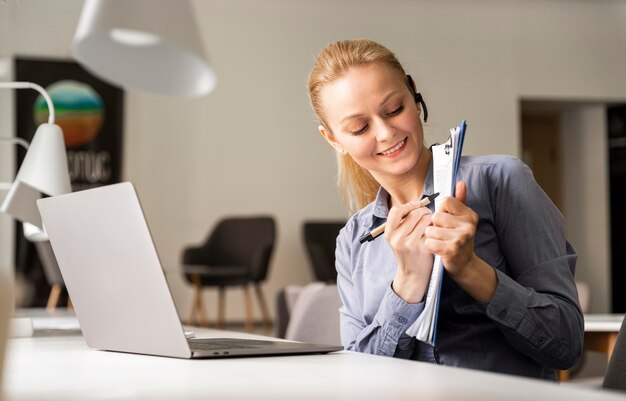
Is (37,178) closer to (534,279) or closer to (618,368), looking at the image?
(534,279)

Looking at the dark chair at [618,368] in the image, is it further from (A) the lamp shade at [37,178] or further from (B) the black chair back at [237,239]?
(B) the black chair back at [237,239]

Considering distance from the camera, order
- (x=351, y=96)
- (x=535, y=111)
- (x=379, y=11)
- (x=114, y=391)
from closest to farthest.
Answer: (x=114, y=391)
(x=351, y=96)
(x=379, y=11)
(x=535, y=111)

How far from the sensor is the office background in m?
8.70

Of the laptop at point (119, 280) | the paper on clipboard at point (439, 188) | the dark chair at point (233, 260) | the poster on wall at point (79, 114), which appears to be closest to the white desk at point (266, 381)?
the laptop at point (119, 280)

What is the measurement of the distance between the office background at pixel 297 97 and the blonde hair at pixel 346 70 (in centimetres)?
633

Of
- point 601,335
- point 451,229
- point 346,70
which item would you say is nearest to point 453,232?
point 451,229

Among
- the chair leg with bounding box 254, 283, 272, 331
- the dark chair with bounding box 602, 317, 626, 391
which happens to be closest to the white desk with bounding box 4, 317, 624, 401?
the dark chair with bounding box 602, 317, 626, 391

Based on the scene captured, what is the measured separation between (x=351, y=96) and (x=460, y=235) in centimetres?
44

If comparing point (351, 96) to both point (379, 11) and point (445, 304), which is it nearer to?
point (445, 304)

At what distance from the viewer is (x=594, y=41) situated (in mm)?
9656

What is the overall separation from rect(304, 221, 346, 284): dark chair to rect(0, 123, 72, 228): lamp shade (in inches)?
239

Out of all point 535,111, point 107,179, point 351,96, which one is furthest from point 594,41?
point 351,96

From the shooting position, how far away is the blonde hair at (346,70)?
162 centimetres

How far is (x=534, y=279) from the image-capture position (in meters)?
1.44
